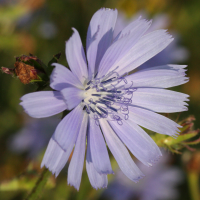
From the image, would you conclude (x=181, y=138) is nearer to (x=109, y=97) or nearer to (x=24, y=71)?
(x=109, y=97)

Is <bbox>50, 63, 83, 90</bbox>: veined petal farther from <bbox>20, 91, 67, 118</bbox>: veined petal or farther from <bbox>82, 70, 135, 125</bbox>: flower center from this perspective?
<bbox>82, 70, 135, 125</bbox>: flower center

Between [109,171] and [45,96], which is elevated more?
[45,96]

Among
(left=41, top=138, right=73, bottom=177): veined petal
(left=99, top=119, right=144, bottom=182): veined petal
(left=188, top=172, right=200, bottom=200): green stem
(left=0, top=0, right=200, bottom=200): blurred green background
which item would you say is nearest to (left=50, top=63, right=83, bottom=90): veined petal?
(left=41, top=138, right=73, bottom=177): veined petal

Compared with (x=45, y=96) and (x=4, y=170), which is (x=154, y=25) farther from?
(x=4, y=170)

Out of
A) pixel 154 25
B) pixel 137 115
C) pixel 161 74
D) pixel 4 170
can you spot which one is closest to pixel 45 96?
pixel 137 115

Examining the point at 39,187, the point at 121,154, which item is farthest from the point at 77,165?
the point at 39,187

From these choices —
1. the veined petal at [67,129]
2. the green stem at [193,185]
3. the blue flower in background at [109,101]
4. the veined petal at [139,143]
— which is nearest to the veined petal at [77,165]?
the blue flower in background at [109,101]
